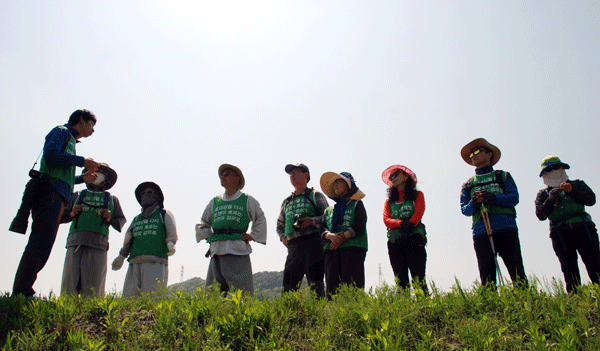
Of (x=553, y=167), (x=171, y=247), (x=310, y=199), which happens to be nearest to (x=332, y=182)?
(x=310, y=199)

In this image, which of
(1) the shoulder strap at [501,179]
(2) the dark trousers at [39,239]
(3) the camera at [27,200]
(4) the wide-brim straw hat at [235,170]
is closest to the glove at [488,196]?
(1) the shoulder strap at [501,179]

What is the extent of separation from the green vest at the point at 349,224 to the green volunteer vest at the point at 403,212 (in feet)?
1.20

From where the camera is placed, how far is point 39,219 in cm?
429

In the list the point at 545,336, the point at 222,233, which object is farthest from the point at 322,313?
the point at 222,233

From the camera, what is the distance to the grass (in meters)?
3.06

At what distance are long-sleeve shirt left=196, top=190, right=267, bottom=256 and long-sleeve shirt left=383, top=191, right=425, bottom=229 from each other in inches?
69.7

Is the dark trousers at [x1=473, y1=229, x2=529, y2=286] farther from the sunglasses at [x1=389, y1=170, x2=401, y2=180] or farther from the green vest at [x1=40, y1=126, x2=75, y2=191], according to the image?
the green vest at [x1=40, y1=126, x2=75, y2=191]

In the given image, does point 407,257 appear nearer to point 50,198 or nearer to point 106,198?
point 50,198

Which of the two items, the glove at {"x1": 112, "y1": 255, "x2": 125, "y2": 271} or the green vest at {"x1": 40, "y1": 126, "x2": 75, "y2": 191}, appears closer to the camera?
the green vest at {"x1": 40, "y1": 126, "x2": 75, "y2": 191}

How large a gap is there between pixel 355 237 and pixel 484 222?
165 cm

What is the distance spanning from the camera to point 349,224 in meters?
5.92

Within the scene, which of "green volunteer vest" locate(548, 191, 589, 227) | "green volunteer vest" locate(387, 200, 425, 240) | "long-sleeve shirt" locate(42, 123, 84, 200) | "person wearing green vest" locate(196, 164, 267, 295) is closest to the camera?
"long-sleeve shirt" locate(42, 123, 84, 200)

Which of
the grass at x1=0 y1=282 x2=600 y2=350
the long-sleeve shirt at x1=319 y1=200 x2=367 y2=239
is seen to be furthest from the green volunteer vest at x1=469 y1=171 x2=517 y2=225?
the grass at x1=0 y1=282 x2=600 y2=350

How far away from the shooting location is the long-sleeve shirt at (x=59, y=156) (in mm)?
4539
